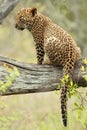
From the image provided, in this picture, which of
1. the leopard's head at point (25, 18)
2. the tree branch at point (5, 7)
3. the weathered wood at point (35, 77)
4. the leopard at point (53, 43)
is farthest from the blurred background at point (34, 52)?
the tree branch at point (5, 7)

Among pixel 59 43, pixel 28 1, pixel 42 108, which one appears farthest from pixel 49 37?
pixel 28 1

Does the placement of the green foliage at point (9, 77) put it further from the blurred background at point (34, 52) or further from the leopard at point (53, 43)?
the leopard at point (53, 43)

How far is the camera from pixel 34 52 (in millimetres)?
19031

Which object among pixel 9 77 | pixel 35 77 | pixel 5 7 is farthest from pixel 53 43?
pixel 9 77

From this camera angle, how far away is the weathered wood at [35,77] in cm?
786

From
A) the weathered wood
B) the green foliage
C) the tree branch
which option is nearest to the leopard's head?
the tree branch

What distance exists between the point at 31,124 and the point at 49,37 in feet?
6.46

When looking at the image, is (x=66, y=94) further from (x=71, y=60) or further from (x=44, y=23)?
(x=44, y=23)

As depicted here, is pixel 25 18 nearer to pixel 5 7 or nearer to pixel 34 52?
pixel 5 7

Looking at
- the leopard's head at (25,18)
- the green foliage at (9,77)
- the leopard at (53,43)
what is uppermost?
the leopard's head at (25,18)

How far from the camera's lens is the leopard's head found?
920 centimetres

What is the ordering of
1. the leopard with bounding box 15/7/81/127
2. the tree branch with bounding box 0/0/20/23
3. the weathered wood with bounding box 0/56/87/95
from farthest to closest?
the tree branch with bounding box 0/0/20/23, the leopard with bounding box 15/7/81/127, the weathered wood with bounding box 0/56/87/95

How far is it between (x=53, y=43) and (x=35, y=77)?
71cm

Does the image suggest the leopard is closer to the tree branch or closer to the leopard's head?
the leopard's head
